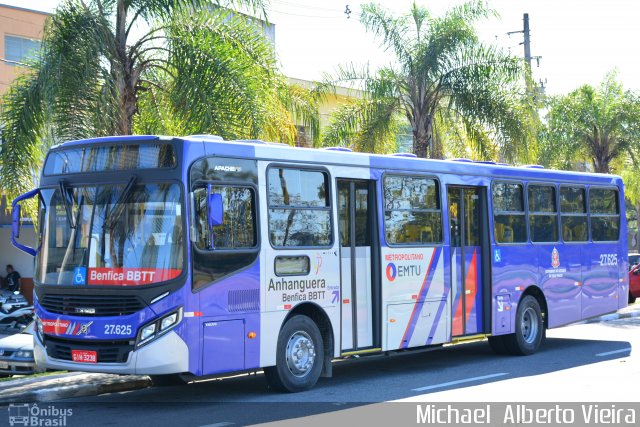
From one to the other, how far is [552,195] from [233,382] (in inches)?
282

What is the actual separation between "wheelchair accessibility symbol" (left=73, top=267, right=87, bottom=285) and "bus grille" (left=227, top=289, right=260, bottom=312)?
167 centimetres

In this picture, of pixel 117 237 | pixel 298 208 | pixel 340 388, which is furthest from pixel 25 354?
pixel 298 208

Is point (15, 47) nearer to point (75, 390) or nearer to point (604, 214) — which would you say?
point (604, 214)

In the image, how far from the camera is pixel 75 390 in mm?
12273

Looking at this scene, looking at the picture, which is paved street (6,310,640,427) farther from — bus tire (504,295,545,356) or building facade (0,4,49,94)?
building facade (0,4,49,94)

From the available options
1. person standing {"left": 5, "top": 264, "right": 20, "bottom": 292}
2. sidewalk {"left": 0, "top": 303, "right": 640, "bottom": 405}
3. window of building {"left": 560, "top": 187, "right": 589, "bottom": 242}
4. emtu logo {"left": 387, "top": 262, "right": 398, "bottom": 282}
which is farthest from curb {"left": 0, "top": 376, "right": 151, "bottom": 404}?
person standing {"left": 5, "top": 264, "right": 20, "bottom": 292}

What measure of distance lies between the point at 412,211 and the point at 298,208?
251 centimetres

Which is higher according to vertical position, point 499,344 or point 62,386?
point 499,344

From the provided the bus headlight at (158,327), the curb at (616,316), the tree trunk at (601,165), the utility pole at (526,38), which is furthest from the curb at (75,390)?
the utility pole at (526,38)

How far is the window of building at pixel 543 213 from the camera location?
16.9m

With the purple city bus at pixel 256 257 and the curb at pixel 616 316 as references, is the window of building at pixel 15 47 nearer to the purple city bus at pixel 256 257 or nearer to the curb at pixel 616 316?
the curb at pixel 616 316

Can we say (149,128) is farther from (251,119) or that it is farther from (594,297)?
(594,297)

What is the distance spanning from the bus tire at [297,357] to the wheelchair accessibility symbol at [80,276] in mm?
2517

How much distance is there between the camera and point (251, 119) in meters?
15.5
